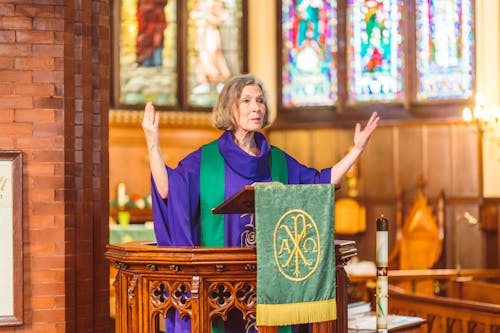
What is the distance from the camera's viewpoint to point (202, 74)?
39.3 ft

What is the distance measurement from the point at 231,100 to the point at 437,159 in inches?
309

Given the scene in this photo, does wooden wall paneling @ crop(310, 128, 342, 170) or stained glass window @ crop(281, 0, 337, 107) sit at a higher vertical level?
stained glass window @ crop(281, 0, 337, 107)

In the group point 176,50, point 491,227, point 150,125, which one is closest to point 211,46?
point 176,50

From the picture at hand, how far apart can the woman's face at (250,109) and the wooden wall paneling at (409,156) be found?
25.7ft

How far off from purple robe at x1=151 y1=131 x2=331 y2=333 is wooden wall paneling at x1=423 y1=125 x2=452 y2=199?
7.59 m

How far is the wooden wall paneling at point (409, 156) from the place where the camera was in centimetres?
1142

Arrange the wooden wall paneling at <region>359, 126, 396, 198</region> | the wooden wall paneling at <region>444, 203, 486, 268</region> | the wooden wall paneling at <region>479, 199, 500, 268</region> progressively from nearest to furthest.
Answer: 1. the wooden wall paneling at <region>479, 199, 500, 268</region>
2. the wooden wall paneling at <region>444, 203, 486, 268</region>
3. the wooden wall paneling at <region>359, 126, 396, 198</region>

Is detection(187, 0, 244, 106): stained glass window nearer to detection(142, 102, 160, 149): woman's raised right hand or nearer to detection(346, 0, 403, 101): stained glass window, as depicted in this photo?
detection(346, 0, 403, 101): stained glass window

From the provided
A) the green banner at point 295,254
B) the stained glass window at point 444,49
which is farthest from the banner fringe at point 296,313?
the stained glass window at point 444,49

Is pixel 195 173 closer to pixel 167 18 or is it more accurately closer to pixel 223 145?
pixel 223 145

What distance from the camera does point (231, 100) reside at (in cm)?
382

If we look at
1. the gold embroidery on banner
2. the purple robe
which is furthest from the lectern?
the purple robe

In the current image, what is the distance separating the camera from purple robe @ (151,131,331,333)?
3715 millimetres

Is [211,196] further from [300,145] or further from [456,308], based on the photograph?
[300,145]
